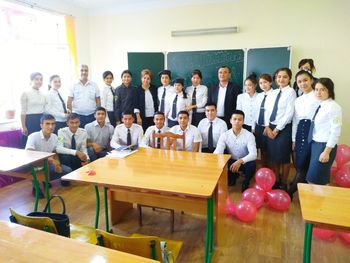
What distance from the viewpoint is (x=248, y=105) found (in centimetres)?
386

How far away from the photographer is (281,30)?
171 inches

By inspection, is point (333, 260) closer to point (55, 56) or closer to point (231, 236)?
point (231, 236)

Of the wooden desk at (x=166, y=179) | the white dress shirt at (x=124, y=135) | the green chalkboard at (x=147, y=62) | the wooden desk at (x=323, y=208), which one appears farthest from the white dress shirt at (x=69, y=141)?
the wooden desk at (x=323, y=208)

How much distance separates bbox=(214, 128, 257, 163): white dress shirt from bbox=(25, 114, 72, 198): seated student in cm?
208

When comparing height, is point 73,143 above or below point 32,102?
below

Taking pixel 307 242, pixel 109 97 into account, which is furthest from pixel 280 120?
pixel 109 97

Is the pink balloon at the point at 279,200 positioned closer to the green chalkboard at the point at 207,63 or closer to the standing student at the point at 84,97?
the green chalkboard at the point at 207,63

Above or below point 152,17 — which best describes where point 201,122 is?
below

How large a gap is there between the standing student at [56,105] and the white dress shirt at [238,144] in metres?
2.47

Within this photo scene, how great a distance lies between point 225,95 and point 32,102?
2837mm

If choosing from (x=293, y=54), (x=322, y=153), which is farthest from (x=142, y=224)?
(x=293, y=54)

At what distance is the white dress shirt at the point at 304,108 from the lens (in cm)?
289

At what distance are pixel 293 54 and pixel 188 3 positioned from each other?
2051 millimetres

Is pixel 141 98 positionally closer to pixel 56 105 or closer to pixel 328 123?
A: pixel 56 105
